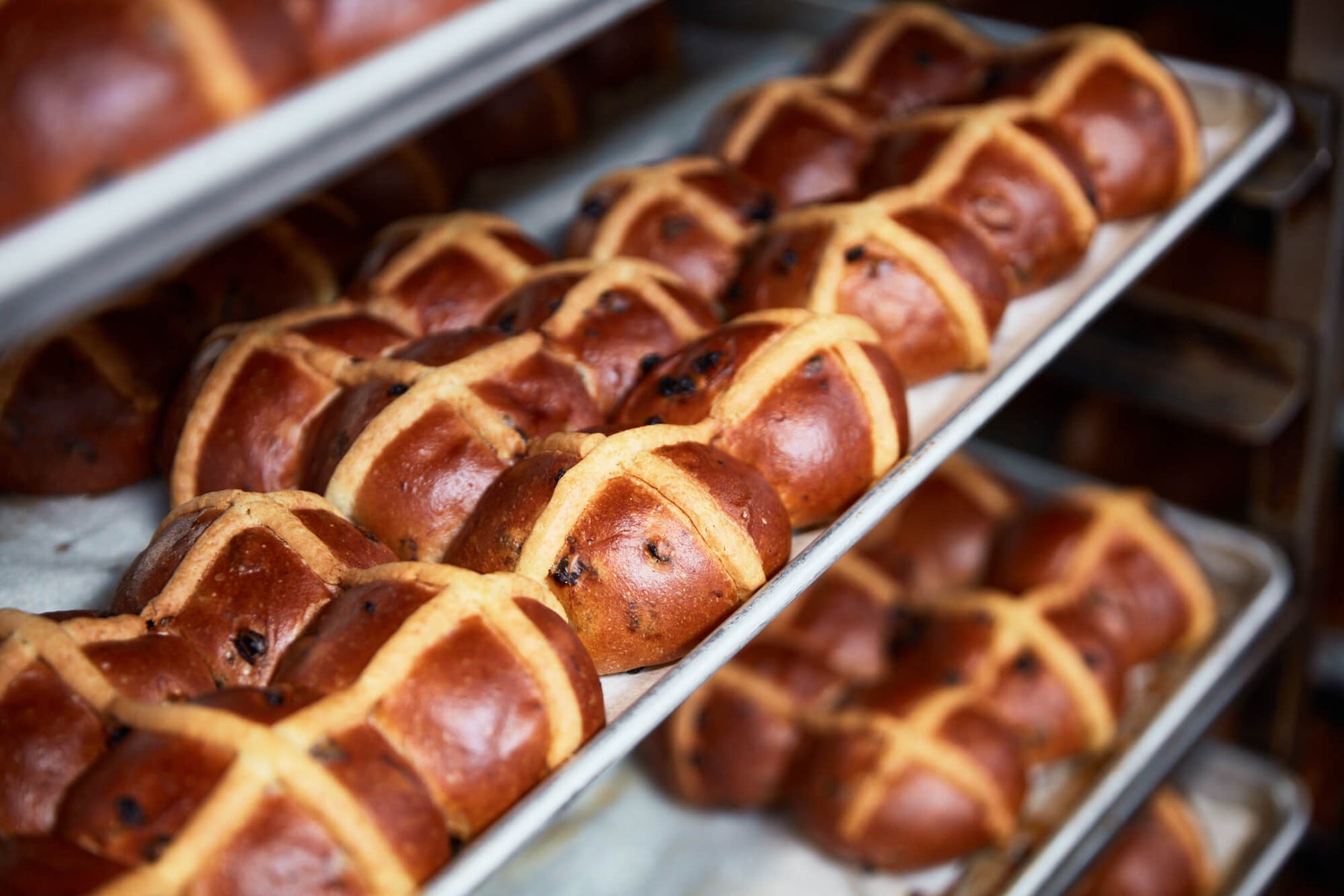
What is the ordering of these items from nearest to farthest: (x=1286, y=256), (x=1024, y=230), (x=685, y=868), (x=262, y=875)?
(x=262, y=875), (x=1024, y=230), (x=685, y=868), (x=1286, y=256)

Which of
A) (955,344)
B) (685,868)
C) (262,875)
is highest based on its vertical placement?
(262,875)

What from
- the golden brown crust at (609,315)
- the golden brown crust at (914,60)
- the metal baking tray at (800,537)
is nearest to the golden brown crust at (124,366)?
the metal baking tray at (800,537)

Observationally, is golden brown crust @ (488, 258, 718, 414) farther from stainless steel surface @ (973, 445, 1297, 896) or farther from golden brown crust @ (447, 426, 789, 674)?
stainless steel surface @ (973, 445, 1297, 896)

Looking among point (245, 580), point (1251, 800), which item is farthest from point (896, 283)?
point (1251, 800)

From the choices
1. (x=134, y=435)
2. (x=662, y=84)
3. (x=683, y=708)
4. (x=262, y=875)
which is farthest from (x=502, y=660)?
(x=662, y=84)

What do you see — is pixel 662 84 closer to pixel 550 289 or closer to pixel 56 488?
pixel 550 289

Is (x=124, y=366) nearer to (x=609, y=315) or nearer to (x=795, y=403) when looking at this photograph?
(x=609, y=315)

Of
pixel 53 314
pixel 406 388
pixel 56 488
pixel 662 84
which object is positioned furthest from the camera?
pixel 662 84
